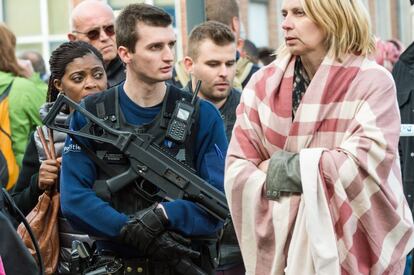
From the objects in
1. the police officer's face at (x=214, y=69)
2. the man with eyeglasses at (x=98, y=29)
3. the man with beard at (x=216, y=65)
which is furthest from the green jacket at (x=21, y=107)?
the police officer's face at (x=214, y=69)

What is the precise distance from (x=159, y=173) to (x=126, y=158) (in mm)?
188

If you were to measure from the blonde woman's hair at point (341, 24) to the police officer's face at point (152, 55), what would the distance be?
1.08 meters

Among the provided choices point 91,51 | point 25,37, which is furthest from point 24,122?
point 25,37

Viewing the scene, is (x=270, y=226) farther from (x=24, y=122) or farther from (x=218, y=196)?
(x=24, y=122)

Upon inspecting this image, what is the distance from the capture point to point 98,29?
29.3ft

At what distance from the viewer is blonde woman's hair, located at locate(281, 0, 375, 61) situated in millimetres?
5867

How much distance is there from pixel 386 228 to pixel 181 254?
3.61 ft

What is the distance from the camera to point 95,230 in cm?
649

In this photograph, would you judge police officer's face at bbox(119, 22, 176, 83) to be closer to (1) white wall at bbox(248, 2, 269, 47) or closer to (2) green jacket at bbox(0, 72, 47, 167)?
(2) green jacket at bbox(0, 72, 47, 167)

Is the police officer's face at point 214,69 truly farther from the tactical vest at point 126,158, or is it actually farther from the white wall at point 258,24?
the white wall at point 258,24

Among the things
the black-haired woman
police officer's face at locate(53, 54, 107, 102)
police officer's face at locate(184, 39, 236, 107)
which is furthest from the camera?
police officer's face at locate(184, 39, 236, 107)

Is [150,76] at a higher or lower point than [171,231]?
higher

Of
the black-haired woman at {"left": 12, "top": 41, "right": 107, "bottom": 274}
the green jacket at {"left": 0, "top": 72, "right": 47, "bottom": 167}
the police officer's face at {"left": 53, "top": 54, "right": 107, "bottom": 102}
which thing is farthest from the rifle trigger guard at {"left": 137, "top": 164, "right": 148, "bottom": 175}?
the green jacket at {"left": 0, "top": 72, "right": 47, "bottom": 167}

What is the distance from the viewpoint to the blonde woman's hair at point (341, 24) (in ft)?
19.2
